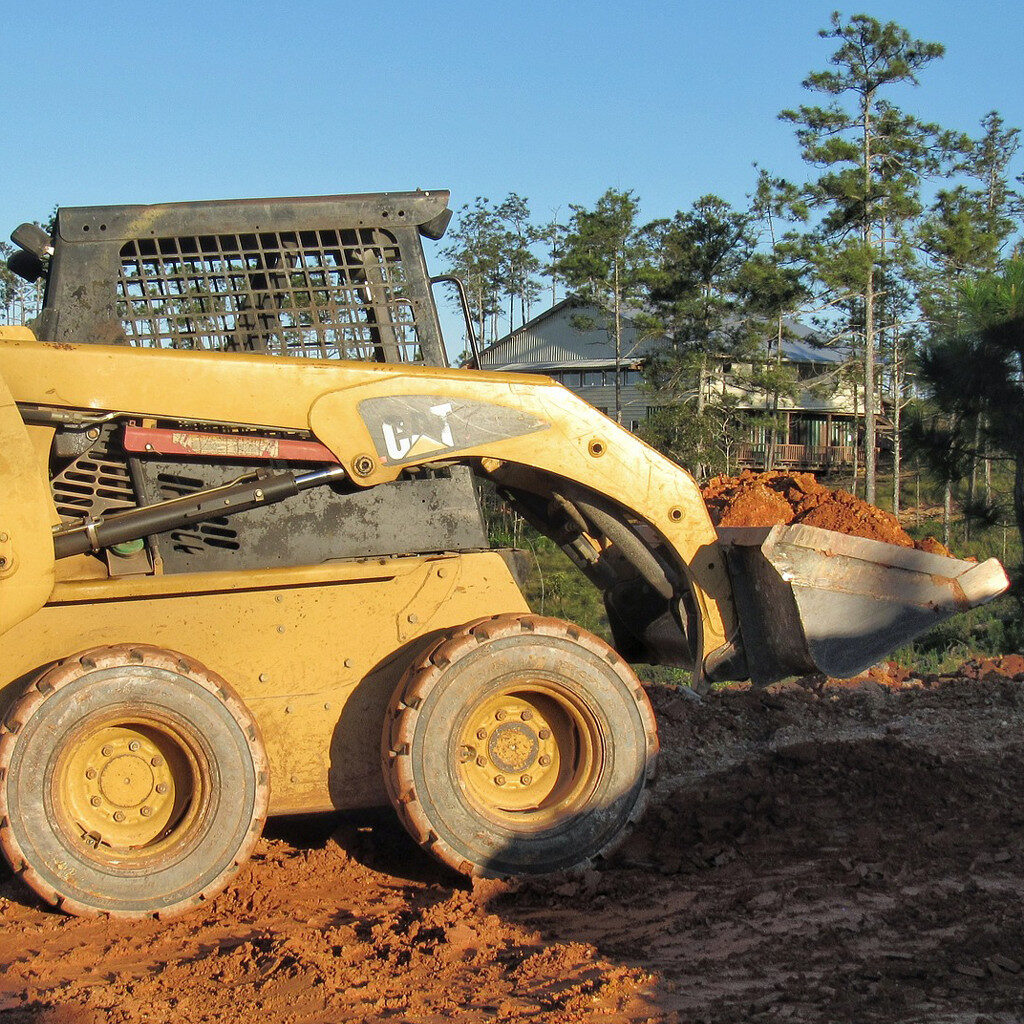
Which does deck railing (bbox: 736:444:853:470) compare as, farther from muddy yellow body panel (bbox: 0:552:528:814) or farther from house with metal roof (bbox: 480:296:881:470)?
muddy yellow body panel (bbox: 0:552:528:814)

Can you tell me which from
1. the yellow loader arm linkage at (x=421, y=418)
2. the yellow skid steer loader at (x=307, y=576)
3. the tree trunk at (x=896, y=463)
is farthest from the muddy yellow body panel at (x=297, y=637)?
the tree trunk at (x=896, y=463)

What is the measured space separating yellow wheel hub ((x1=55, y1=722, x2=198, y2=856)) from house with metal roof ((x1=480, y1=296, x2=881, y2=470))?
1214 inches

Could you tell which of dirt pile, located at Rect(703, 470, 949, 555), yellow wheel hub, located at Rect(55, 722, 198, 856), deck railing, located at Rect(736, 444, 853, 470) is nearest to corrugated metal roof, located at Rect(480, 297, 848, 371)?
deck railing, located at Rect(736, 444, 853, 470)

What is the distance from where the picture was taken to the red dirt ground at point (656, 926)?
148 inches

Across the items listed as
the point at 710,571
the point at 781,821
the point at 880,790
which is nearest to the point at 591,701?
the point at 710,571

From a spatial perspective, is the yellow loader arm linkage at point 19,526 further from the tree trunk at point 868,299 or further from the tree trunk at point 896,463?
the tree trunk at point 896,463

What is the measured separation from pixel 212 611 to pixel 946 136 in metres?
32.2

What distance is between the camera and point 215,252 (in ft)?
17.5

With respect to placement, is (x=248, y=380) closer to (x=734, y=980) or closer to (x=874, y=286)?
(x=734, y=980)

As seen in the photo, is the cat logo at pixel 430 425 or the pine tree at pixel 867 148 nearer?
the cat logo at pixel 430 425

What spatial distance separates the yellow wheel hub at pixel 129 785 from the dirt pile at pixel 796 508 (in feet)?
10.6

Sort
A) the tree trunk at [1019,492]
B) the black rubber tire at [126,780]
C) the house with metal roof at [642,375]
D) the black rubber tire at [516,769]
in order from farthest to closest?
the house with metal roof at [642,375] < the tree trunk at [1019,492] < the black rubber tire at [516,769] < the black rubber tire at [126,780]

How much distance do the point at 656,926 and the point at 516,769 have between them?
1.07 m

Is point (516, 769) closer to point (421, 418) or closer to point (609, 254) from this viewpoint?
point (421, 418)
